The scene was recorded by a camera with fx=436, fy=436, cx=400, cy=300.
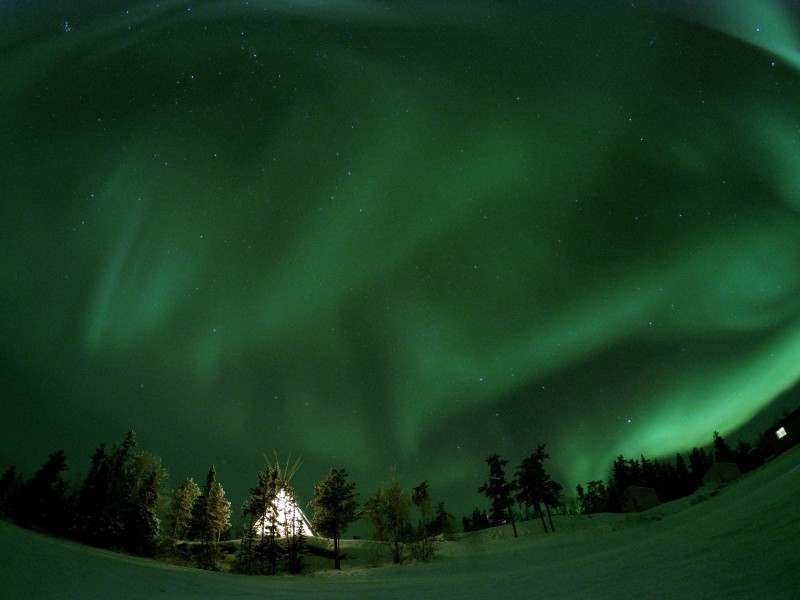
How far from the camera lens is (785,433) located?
43812mm

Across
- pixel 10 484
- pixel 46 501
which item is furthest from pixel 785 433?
pixel 10 484

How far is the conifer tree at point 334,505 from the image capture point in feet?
146

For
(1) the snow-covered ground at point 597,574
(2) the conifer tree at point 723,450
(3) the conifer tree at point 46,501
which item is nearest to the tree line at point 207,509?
(3) the conifer tree at point 46,501

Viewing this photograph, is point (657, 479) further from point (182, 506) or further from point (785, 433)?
point (182, 506)

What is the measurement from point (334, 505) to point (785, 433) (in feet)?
151

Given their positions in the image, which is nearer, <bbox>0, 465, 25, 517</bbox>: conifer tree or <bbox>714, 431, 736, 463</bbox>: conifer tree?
<bbox>0, 465, 25, 517</bbox>: conifer tree

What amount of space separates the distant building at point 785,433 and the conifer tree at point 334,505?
4358 cm

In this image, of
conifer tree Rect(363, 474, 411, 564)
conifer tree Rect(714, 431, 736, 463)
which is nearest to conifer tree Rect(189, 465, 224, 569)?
conifer tree Rect(363, 474, 411, 564)

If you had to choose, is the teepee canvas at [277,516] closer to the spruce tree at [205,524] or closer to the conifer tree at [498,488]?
the spruce tree at [205,524]

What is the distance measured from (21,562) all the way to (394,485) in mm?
41960

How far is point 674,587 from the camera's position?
11594 millimetres

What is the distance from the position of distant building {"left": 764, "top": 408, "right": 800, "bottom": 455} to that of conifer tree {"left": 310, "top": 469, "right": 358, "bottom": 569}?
43.6 meters

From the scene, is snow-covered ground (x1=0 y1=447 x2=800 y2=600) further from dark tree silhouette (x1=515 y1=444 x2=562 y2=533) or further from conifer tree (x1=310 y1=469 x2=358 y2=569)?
dark tree silhouette (x1=515 y1=444 x2=562 y2=533)

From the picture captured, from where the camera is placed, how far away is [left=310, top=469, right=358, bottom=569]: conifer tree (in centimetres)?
4462
